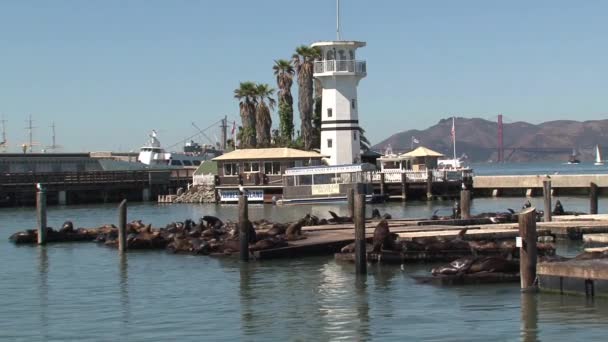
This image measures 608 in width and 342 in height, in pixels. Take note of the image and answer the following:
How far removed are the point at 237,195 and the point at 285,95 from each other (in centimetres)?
1516

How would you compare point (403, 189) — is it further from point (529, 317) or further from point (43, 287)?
point (529, 317)

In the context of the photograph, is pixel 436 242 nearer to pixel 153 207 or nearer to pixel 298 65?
pixel 153 207

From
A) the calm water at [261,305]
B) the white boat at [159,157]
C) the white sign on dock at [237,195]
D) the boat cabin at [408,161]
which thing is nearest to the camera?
the calm water at [261,305]

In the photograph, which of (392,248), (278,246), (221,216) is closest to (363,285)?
(392,248)

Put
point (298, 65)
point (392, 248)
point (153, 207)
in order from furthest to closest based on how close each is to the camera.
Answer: point (298, 65)
point (153, 207)
point (392, 248)

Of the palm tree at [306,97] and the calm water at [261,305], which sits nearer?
the calm water at [261,305]

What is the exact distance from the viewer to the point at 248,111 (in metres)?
89.9

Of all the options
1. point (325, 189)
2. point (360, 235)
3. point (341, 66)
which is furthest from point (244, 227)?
point (341, 66)

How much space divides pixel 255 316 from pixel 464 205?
63.8ft

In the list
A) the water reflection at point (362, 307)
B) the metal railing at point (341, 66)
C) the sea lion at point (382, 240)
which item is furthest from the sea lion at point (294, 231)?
the metal railing at point (341, 66)

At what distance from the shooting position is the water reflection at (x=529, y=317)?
66.7 ft

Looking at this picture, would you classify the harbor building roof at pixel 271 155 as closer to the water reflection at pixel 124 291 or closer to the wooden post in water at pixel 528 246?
the water reflection at pixel 124 291

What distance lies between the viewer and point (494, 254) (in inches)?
1179

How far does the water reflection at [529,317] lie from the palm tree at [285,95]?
6500 centimetres
